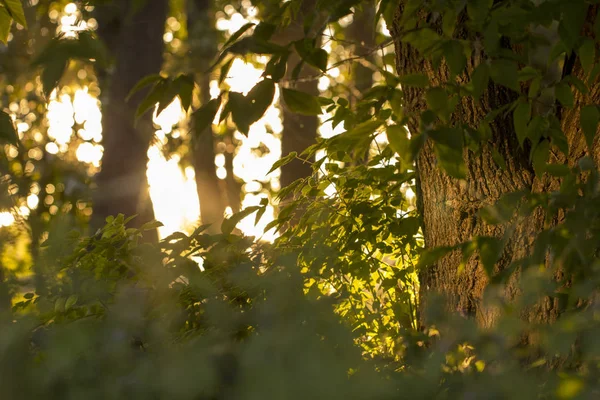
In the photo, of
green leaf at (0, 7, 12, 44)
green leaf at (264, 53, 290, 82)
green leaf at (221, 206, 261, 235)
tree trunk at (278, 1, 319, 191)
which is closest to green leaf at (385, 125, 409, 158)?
green leaf at (264, 53, 290, 82)

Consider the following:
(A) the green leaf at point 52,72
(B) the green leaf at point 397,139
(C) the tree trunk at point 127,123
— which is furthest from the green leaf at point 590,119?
(C) the tree trunk at point 127,123

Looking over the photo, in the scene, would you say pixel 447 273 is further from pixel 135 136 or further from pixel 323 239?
pixel 135 136

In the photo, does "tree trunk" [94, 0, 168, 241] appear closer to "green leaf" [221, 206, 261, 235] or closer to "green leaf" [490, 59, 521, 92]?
"green leaf" [221, 206, 261, 235]

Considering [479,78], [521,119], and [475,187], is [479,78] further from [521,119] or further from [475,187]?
[475,187]

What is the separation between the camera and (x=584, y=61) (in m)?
2.12

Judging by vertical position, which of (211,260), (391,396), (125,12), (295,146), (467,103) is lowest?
(391,396)

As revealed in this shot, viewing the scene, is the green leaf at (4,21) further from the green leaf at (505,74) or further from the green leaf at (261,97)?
the green leaf at (505,74)

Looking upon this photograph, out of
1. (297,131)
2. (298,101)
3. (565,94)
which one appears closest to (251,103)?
(298,101)

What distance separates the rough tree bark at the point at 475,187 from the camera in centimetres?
266

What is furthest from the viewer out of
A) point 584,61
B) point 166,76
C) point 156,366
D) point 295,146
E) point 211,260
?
point 295,146

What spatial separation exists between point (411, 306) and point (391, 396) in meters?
2.12

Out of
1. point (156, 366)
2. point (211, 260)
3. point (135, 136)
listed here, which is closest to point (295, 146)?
point (135, 136)

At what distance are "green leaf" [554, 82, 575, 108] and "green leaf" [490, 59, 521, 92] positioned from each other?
0.86 feet

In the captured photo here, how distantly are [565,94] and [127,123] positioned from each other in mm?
5505
